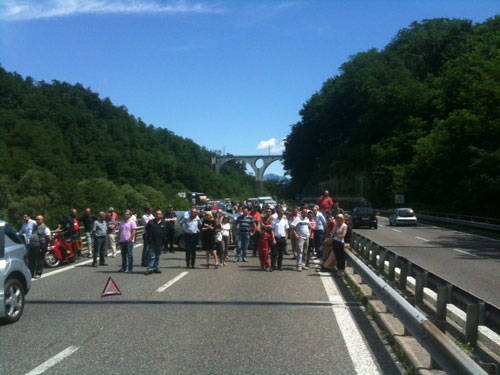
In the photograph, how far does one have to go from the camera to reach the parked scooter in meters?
16.1

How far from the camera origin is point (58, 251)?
641 inches

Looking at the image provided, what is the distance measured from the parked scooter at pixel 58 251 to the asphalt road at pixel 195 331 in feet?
14.5

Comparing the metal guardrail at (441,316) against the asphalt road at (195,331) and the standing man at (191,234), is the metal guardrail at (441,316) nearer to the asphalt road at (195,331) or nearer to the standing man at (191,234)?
the asphalt road at (195,331)

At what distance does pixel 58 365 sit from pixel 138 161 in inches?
3789

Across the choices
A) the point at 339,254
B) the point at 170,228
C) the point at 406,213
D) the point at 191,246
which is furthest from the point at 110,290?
the point at 406,213

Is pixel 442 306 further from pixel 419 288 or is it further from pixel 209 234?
pixel 209 234

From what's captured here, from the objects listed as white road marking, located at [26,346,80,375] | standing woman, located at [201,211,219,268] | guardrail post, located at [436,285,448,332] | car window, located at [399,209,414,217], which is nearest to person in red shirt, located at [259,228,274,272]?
standing woman, located at [201,211,219,268]

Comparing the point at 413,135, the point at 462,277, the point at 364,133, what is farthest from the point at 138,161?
the point at 462,277

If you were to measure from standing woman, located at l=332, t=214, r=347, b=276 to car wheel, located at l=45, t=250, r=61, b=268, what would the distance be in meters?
8.52

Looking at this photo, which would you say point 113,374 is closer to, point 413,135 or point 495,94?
point 495,94

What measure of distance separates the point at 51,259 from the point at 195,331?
10555 millimetres

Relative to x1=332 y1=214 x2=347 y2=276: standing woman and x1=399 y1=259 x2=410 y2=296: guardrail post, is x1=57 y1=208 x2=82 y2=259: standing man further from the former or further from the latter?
x1=399 y1=259 x2=410 y2=296: guardrail post

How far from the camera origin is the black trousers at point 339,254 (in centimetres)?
1300

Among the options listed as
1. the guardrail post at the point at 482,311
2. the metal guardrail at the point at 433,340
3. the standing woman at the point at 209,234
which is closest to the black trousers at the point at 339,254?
the standing woman at the point at 209,234
